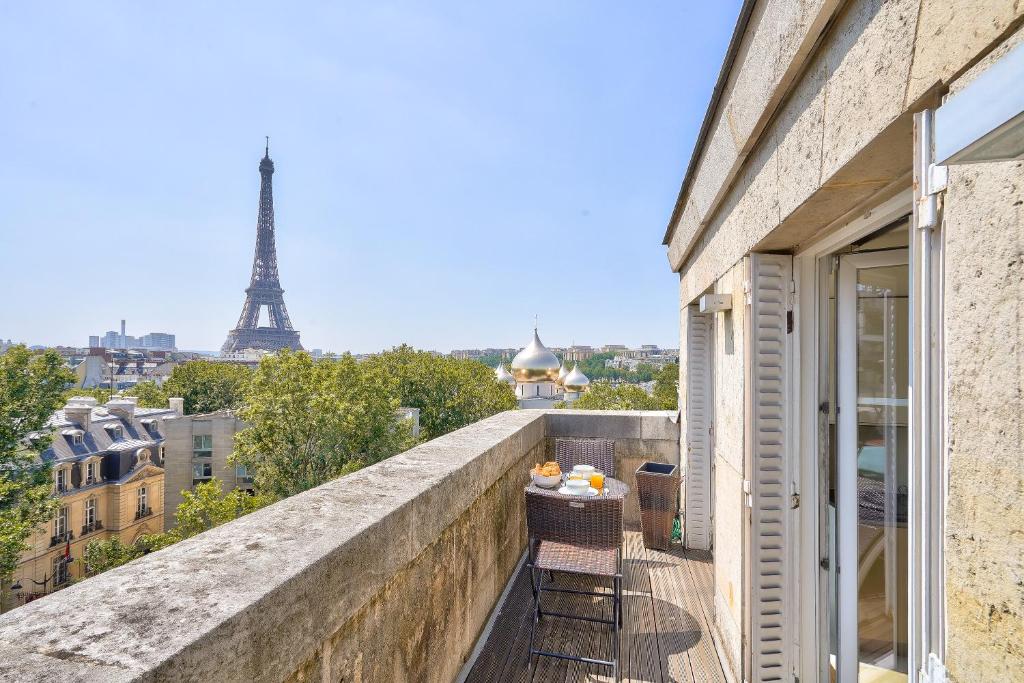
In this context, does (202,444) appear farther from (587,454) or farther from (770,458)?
(770,458)

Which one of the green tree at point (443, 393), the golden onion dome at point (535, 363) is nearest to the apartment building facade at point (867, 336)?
the green tree at point (443, 393)

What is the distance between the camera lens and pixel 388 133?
20406 mm

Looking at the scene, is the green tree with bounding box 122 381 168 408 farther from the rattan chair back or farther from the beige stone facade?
the rattan chair back

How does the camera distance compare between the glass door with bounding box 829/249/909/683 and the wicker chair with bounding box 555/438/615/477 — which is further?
the wicker chair with bounding box 555/438/615/477

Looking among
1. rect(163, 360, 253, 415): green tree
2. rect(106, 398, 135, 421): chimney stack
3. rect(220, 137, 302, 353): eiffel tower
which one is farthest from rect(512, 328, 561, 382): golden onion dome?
rect(220, 137, 302, 353): eiffel tower

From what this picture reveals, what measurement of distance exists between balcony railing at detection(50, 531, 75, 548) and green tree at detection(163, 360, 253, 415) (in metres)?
18.5

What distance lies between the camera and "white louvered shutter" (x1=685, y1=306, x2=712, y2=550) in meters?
5.03

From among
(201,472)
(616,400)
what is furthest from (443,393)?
(201,472)

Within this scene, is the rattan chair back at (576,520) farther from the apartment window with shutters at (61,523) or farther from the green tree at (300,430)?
the apartment window with shutters at (61,523)

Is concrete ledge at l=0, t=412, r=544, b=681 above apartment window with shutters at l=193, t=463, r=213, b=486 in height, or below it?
above

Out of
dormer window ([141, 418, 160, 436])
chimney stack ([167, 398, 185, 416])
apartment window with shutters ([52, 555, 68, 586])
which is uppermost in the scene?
chimney stack ([167, 398, 185, 416])

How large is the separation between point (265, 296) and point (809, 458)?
94.5m

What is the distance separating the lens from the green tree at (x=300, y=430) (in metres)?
21.5

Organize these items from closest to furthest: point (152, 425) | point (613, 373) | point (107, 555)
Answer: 1. point (107, 555)
2. point (152, 425)
3. point (613, 373)
